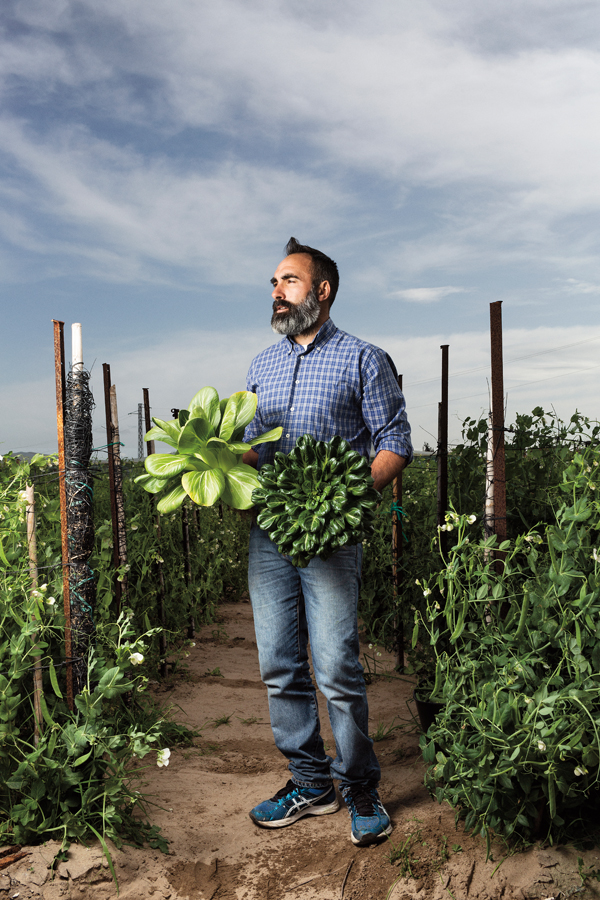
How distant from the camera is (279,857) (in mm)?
2553

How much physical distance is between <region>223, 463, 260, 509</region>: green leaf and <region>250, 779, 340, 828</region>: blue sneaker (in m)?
1.30

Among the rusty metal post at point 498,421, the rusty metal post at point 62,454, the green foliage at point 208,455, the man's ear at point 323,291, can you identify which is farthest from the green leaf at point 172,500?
the rusty metal post at point 498,421

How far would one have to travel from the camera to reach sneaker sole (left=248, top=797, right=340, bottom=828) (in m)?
2.72

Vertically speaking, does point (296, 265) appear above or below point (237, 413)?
above

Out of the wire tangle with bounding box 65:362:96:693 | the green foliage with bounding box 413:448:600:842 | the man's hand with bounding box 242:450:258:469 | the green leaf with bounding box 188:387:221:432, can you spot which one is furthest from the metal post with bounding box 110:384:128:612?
the green foliage with bounding box 413:448:600:842

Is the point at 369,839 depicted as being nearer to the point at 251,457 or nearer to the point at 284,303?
the point at 251,457

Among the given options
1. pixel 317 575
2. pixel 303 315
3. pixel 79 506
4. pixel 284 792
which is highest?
pixel 303 315

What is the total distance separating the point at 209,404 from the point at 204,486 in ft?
1.01

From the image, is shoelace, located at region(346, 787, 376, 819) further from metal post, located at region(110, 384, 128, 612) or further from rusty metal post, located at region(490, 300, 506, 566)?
metal post, located at region(110, 384, 128, 612)

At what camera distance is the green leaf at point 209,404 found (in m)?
2.44

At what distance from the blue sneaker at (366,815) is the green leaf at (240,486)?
125 cm

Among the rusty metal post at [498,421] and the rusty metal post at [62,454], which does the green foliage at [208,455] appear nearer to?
the rusty metal post at [62,454]

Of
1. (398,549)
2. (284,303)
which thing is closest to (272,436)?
(284,303)

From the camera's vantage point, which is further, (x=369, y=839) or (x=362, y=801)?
(x=362, y=801)
